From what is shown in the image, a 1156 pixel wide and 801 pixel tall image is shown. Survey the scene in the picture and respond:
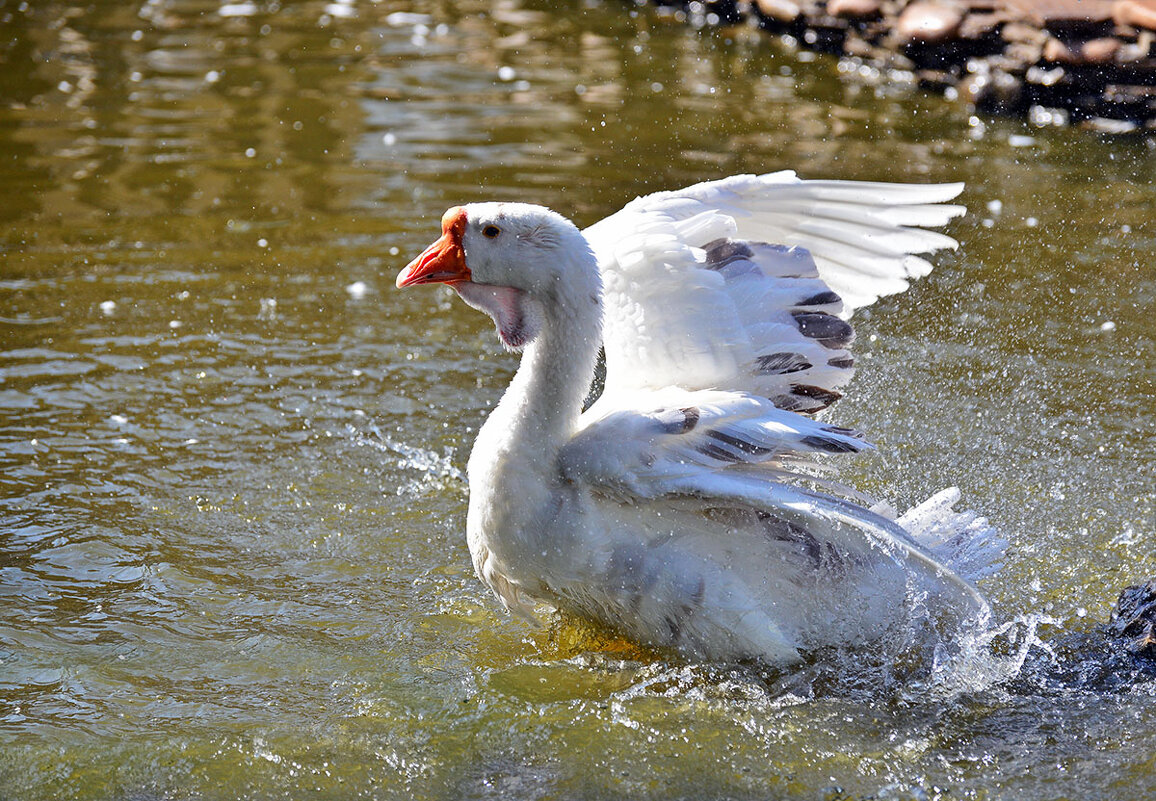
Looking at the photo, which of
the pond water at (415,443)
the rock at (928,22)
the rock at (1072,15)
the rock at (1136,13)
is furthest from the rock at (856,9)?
the rock at (1136,13)

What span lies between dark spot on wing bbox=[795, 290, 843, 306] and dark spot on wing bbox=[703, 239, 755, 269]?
23 cm

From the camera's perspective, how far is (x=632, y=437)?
375 centimetres

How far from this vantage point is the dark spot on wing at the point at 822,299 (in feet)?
13.7

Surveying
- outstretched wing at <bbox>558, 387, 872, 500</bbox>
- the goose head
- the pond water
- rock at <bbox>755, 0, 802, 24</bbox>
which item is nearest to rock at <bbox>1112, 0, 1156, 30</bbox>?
the pond water

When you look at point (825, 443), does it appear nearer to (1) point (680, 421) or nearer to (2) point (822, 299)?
(1) point (680, 421)

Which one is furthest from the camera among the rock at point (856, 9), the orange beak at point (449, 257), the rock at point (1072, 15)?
the rock at point (856, 9)

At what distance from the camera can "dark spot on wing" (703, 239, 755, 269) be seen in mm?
4184

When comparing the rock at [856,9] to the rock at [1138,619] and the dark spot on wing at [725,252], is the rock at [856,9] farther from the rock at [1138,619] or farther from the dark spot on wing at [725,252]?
the rock at [1138,619]

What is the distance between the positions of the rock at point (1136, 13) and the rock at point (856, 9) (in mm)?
2379

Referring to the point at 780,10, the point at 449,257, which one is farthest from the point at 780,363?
the point at 780,10

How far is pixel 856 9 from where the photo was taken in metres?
12.0

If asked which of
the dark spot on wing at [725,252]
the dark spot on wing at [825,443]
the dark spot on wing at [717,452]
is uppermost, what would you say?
the dark spot on wing at [725,252]

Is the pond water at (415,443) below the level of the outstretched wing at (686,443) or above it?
below

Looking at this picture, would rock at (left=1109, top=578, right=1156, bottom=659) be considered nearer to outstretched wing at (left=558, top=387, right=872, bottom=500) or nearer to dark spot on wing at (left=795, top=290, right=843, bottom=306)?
outstretched wing at (left=558, top=387, right=872, bottom=500)
